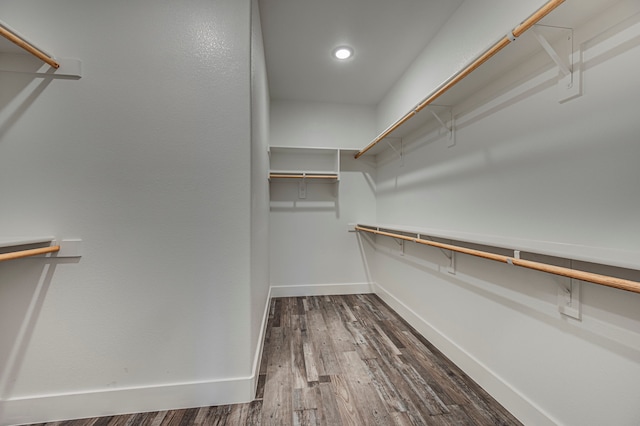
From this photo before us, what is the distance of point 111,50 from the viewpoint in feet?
4.29

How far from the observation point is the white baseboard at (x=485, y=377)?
47.7 inches

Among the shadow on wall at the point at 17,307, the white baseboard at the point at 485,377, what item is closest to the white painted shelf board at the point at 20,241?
the shadow on wall at the point at 17,307

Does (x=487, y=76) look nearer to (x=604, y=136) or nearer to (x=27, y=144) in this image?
(x=604, y=136)

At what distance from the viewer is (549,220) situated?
3.79 ft

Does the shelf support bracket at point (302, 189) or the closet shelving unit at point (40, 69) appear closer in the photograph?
the closet shelving unit at point (40, 69)

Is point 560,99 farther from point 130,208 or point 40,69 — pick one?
point 40,69

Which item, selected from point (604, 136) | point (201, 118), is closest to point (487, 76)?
point (604, 136)

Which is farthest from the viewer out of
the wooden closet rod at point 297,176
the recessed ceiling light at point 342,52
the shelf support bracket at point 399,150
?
the wooden closet rod at point 297,176

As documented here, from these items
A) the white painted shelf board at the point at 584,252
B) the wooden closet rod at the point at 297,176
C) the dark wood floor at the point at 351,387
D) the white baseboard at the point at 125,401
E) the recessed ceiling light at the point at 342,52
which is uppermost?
the recessed ceiling light at the point at 342,52

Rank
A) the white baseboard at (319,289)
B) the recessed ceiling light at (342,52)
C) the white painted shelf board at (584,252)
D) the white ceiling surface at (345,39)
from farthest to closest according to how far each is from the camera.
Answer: the white baseboard at (319,289) → the recessed ceiling light at (342,52) → the white ceiling surface at (345,39) → the white painted shelf board at (584,252)

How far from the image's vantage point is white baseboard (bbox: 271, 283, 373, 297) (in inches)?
123

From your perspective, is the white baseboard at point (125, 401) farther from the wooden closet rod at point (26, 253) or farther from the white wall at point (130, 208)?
the wooden closet rod at point (26, 253)

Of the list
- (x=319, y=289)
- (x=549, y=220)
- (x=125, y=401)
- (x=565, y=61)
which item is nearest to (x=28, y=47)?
(x=125, y=401)

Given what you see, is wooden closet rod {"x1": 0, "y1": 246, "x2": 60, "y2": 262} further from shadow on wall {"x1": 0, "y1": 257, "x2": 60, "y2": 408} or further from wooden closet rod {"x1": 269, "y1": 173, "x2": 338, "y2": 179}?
wooden closet rod {"x1": 269, "y1": 173, "x2": 338, "y2": 179}
